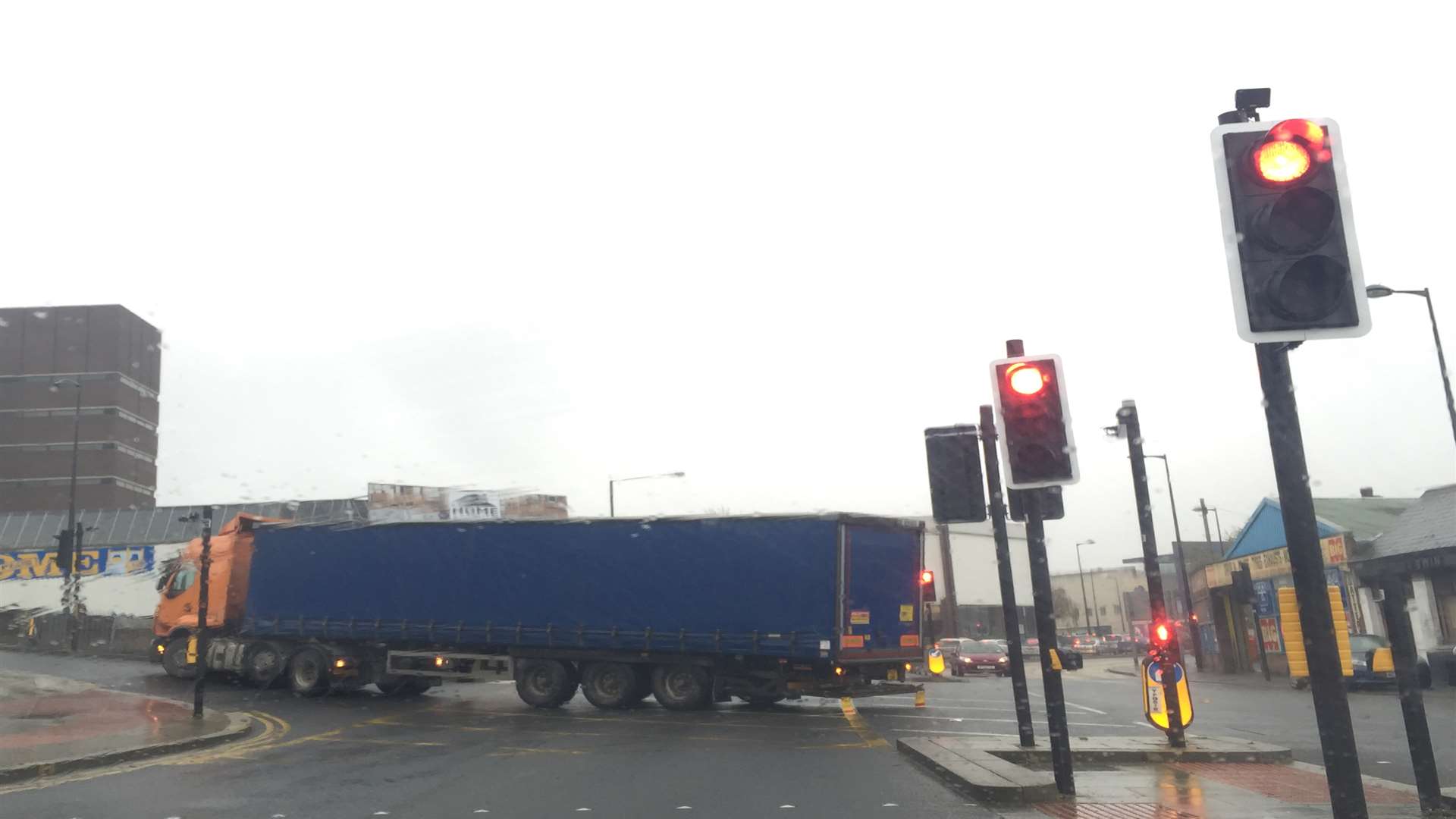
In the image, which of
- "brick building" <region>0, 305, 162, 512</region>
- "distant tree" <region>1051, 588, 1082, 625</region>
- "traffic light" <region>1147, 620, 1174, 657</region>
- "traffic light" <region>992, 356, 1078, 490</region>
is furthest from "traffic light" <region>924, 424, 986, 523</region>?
"brick building" <region>0, 305, 162, 512</region>

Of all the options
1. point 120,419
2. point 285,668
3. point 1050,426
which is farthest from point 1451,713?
point 120,419

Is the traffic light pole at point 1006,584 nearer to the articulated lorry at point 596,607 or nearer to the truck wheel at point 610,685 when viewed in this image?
the articulated lorry at point 596,607

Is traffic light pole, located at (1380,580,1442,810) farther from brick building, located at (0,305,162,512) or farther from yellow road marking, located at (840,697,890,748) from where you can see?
brick building, located at (0,305,162,512)

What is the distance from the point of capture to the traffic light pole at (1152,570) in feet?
43.7

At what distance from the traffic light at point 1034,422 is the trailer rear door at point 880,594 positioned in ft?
38.0

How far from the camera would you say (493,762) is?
13.3 m

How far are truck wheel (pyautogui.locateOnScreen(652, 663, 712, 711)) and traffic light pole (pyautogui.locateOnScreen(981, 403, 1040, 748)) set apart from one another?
26.2ft

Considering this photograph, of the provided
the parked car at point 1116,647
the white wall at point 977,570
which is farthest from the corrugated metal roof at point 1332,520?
the parked car at point 1116,647

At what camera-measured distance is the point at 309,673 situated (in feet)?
76.2

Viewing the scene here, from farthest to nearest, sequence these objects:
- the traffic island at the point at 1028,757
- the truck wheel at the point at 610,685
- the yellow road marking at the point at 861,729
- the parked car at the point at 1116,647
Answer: the parked car at the point at 1116,647 → the truck wheel at the point at 610,685 → the yellow road marking at the point at 861,729 → the traffic island at the point at 1028,757

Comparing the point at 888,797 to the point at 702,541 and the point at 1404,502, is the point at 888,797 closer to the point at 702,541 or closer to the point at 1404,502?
the point at 702,541

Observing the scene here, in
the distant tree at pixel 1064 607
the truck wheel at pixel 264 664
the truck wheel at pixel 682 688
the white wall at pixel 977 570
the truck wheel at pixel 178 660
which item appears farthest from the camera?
the distant tree at pixel 1064 607

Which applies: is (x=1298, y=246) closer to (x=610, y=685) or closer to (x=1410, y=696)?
(x=1410, y=696)

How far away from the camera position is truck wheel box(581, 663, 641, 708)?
20516 millimetres
